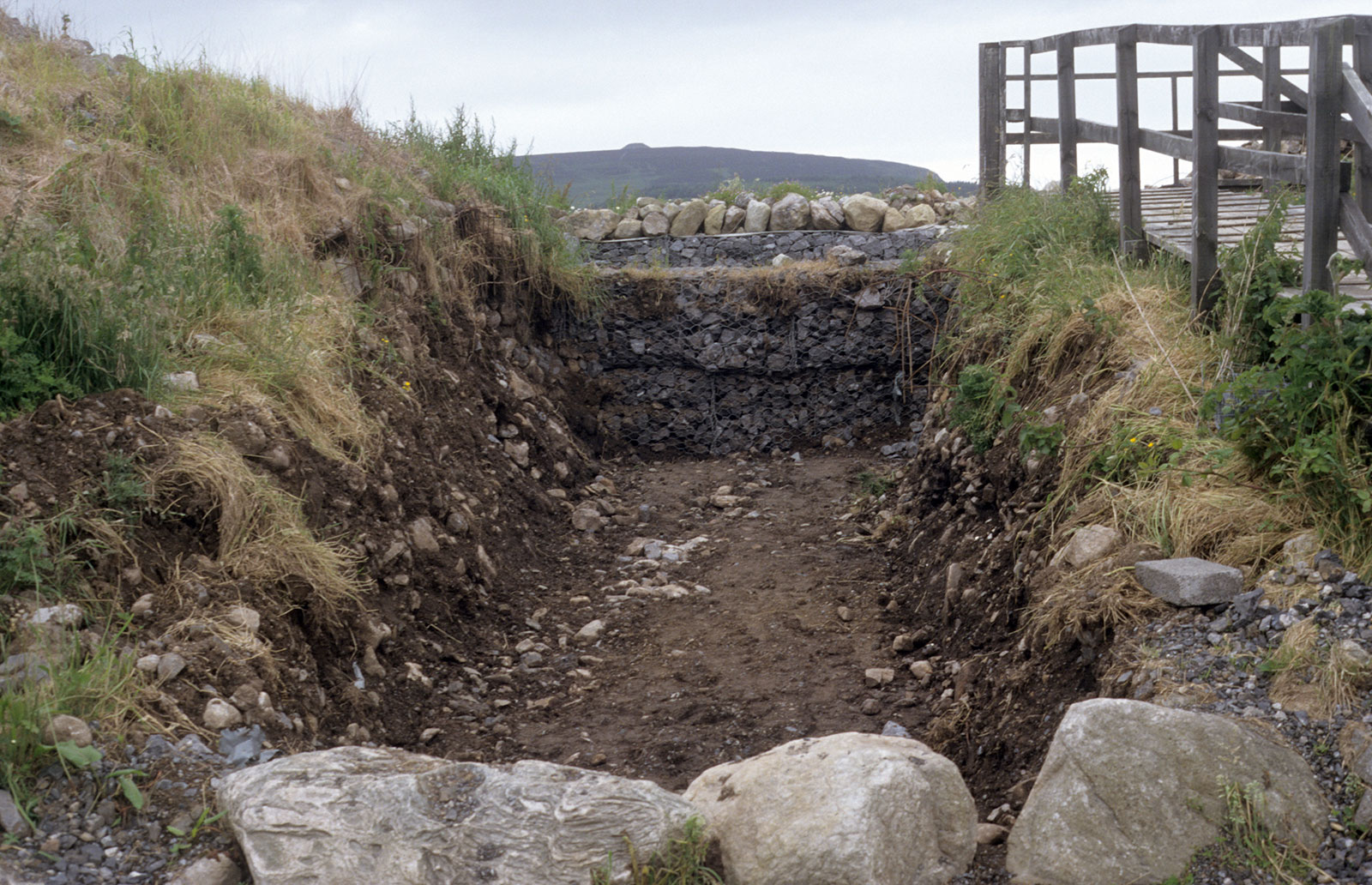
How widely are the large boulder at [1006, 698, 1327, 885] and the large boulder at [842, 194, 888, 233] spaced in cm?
978

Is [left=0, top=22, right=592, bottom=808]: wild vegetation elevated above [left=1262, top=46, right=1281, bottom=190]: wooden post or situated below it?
below

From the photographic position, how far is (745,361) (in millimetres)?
9094

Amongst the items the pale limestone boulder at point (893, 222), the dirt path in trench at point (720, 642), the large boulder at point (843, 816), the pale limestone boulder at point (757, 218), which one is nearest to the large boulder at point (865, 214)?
the pale limestone boulder at point (893, 222)

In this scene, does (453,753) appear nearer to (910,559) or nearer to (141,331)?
(141,331)

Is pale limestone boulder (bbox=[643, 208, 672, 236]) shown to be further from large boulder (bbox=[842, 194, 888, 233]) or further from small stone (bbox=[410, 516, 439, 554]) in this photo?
small stone (bbox=[410, 516, 439, 554])

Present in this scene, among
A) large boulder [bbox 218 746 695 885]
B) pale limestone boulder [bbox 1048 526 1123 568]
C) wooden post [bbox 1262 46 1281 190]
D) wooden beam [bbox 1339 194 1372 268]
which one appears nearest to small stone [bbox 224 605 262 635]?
large boulder [bbox 218 746 695 885]

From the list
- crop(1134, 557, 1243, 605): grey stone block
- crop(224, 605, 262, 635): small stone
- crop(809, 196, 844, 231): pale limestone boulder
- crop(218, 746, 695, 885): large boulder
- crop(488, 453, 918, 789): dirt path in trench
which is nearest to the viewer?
crop(218, 746, 695, 885): large boulder

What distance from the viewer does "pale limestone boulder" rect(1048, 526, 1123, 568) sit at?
12.6 ft

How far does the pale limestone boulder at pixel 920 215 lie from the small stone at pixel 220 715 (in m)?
10.1

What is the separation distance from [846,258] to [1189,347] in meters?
5.24

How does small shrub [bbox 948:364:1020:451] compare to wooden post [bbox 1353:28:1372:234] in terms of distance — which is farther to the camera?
small shrub [bbox 948:364:1020:451]

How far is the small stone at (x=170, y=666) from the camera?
318 cm

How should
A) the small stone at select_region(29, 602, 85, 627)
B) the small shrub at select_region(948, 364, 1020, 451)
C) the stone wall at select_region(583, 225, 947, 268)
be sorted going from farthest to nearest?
the stone wall at select_region(583, 225, 947, 268) → the small shrub at select_region(948, 364, 1020, 451) → the small stone at select_region(29, 602, 85, 627)

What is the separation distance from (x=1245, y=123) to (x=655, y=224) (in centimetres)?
775
